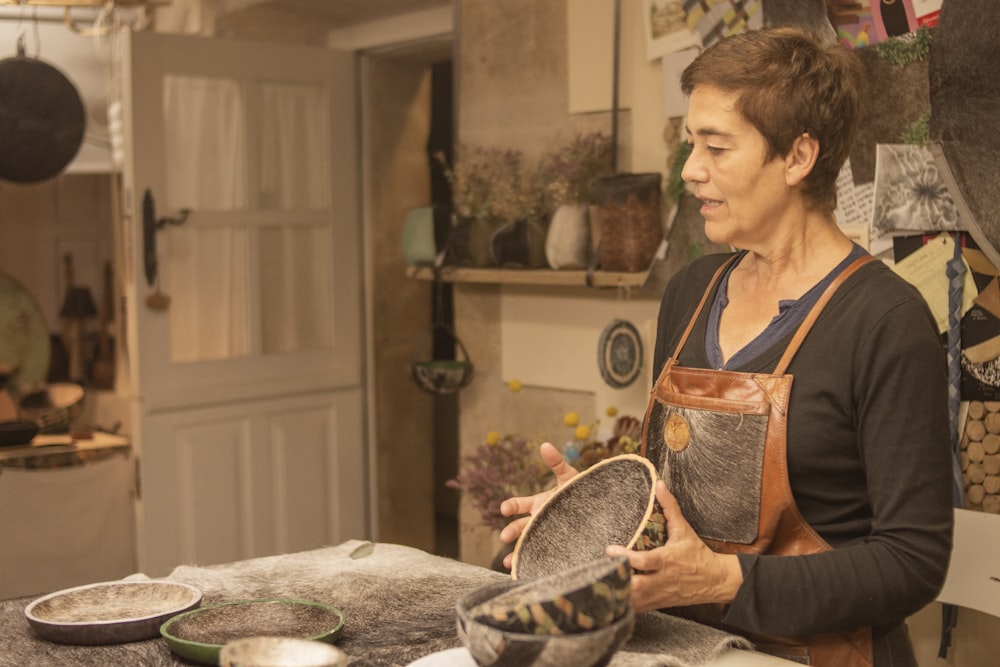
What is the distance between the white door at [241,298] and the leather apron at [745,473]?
270cm

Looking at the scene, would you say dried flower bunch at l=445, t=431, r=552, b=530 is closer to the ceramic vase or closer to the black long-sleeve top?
the ceramic vase

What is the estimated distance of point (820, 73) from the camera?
1472mm

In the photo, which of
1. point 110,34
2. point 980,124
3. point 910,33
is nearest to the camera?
point 980,124

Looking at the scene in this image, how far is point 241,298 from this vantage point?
412 centimetres

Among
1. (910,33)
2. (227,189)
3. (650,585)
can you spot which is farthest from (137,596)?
(227,189)

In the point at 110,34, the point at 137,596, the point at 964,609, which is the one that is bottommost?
the point at 964,609

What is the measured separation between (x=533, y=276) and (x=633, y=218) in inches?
15.3

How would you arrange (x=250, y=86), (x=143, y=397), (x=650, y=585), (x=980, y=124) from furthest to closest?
1. (x=250, y=86)
2. (x=143, y=397)
3. (x=980, y=124)
4. (x=650, y=585)

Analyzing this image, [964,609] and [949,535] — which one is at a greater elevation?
[949,535]

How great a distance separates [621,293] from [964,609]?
46.4 inches

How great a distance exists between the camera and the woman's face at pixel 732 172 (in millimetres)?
1477

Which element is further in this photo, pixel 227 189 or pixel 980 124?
pixel 227 189

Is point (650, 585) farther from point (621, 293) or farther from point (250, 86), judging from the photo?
point (250, 86)

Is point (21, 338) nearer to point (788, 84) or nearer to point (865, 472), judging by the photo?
point (788, 84)
